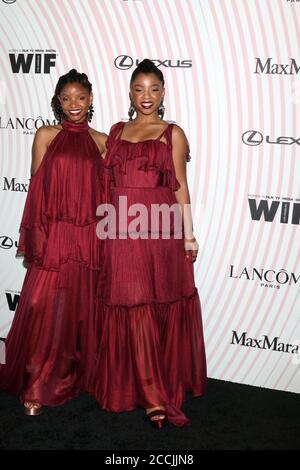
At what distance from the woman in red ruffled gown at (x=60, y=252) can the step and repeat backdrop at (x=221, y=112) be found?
22.0 inches

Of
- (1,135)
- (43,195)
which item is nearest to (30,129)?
(1,135)

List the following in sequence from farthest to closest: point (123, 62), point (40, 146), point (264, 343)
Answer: point (264, 343)
point (123, 62)
point (40, 146)

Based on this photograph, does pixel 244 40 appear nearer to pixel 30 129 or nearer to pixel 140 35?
pixel 140 35

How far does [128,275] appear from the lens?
2639 millimetres

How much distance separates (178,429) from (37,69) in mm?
2449

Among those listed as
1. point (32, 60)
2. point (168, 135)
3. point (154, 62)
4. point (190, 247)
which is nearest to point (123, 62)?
point (154, 62)

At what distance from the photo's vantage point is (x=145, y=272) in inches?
104

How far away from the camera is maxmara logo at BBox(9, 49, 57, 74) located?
131 inches

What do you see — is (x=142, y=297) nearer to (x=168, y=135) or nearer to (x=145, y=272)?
(x=145, y=272)

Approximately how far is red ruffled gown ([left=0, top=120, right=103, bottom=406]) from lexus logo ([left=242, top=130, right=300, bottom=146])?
0.94 metres

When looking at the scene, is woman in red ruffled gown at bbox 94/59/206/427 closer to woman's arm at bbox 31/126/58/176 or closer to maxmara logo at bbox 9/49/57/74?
woman's arm at bbox 31/126/58/176

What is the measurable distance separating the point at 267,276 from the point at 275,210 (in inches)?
16.9

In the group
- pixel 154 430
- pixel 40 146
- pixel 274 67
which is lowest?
pixel 154 430

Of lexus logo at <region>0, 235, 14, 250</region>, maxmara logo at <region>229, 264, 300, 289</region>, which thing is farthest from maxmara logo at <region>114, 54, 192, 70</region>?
lexus logo at <region>0, 235, 14, 250</region>
